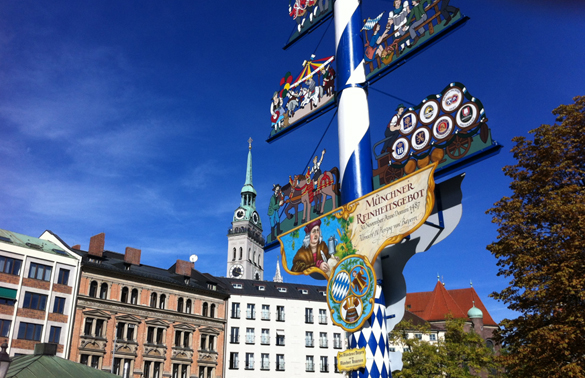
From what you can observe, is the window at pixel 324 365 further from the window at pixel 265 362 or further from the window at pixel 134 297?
the window at pixel 134 297

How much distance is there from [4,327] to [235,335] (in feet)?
89.9

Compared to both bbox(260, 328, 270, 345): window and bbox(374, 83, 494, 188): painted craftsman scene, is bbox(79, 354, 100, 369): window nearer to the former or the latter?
bbox(260, 328, 270, 345): window

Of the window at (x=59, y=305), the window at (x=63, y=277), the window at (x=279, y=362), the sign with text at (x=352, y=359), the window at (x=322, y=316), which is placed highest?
the window at (x=63, y=277)

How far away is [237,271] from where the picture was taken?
498 ft

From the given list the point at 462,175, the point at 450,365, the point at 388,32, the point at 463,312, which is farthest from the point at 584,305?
the point at 463,312

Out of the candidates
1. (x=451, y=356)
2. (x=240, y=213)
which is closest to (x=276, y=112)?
(x=451, y=356)

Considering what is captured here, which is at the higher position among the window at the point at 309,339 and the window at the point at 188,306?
the window at the point at 188,306

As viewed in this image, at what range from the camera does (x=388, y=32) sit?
16703 mm

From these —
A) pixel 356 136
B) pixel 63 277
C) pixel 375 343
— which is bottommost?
pixel 375 343

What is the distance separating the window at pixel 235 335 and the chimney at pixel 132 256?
47.9ft

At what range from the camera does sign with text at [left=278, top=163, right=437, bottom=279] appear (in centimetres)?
1281

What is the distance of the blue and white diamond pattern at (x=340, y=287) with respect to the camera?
14.1 m

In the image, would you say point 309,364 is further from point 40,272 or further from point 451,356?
point 40,272

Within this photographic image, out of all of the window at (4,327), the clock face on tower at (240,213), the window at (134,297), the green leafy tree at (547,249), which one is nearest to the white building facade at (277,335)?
the window at (134,297)
